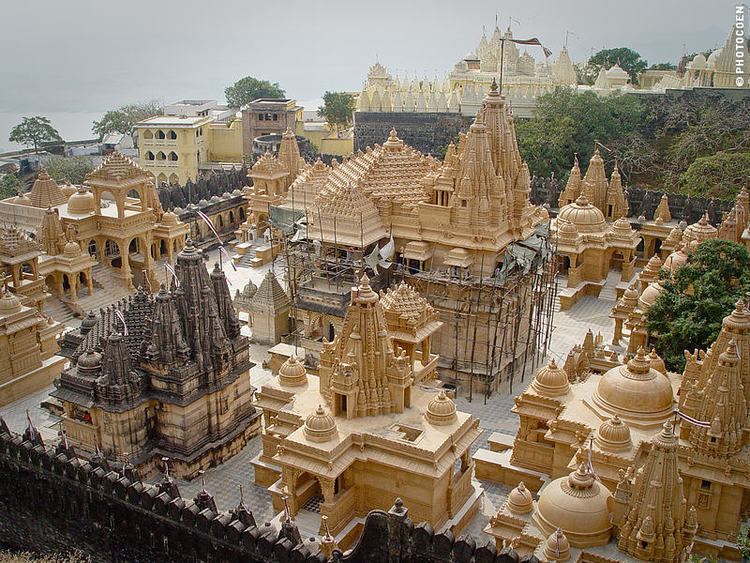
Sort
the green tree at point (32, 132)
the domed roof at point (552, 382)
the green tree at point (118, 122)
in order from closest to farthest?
the domed roof at point (552, 382) < the green tree at point (32, 132) < the green tree at point (118, 122)

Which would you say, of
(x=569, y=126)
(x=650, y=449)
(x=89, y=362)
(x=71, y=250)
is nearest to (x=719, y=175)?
(x=569, y=126)

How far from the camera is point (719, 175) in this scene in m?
43.3

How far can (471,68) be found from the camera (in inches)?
2884

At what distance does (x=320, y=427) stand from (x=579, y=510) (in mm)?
5956

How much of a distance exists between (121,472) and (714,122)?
48389 mm

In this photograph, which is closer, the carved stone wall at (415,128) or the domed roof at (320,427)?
the domed roof at (320,427)

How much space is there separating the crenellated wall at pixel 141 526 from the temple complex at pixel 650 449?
2.81 meters

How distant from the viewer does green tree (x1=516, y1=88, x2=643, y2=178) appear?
49.8 metres

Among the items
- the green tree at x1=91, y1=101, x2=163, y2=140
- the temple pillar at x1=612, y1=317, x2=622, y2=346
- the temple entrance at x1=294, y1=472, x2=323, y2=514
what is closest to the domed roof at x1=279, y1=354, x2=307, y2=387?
the temple entrance at x1=294, y1=472, x2=323, y2=514

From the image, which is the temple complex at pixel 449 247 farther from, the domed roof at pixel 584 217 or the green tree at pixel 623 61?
the green tree at pixel 623 61

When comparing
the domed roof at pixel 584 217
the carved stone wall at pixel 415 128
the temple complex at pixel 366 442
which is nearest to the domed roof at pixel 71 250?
the temple complex at pixel 366 442

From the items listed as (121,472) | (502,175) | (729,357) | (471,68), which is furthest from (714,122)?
(121,472)

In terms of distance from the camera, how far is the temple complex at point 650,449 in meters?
14.6

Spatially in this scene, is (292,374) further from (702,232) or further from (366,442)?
(702,232)
